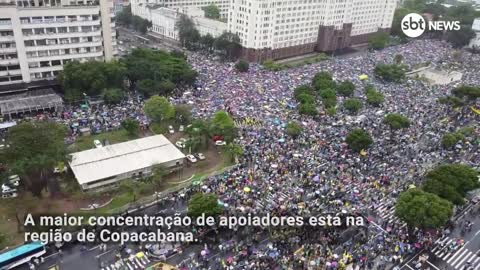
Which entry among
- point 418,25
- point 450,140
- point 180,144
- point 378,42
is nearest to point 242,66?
point 180,144

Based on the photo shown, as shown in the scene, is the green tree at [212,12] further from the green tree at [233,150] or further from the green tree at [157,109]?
the green tree at [233,150]

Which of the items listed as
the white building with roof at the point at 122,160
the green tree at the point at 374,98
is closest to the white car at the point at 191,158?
the white building with roof at the point at 122,160

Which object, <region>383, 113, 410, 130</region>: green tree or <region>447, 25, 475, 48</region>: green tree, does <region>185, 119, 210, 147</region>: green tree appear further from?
<region>447, 25, 475, 48</region>: green tree

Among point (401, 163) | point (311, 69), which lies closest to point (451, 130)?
point (401, 163)

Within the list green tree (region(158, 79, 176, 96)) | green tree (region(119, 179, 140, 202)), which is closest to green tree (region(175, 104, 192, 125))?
green tree (region(158, 79, 176, 96))

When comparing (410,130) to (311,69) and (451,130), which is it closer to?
(451,130)

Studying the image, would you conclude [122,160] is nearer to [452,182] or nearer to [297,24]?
[452,182]
